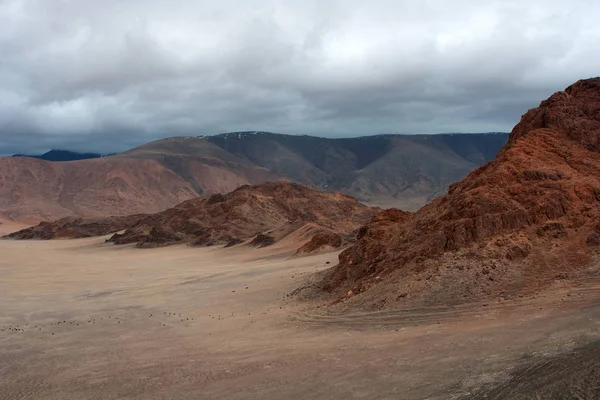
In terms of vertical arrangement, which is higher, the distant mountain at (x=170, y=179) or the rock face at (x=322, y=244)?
the distant mountain at (x=170, y=179)

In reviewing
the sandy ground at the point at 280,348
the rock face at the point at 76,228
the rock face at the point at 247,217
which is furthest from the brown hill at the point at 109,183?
the sandy ground at the point at 280,348

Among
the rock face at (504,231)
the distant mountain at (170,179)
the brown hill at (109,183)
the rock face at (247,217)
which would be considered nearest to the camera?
the rock face at (504,231)

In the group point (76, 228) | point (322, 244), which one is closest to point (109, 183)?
point (76, 228)

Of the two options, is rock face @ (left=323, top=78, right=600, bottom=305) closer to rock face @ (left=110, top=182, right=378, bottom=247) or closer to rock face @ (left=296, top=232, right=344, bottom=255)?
rock face @ (left=296, top=232, right=344, bottom=255)

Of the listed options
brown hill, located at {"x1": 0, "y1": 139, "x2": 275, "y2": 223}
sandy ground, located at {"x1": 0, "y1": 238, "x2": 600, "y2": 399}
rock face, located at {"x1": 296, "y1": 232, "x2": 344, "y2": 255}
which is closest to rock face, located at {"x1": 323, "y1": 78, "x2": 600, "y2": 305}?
sandy ground, located at {"x1": 0, "y1": 238, "x2": 600, "y2": 399}

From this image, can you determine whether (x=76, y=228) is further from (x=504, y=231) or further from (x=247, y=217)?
(x=504, y=231)

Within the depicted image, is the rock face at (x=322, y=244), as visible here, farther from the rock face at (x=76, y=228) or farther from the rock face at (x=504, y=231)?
the rock face at (x=76, y=228)
